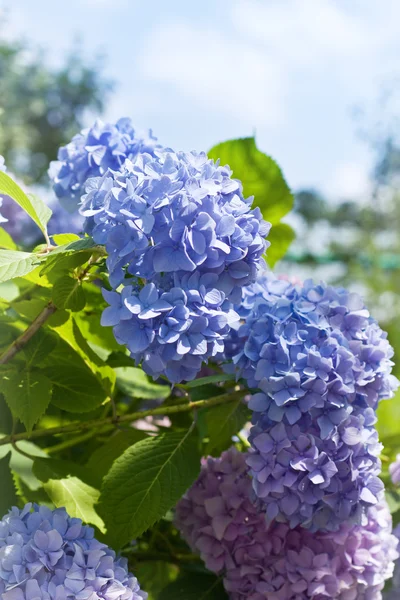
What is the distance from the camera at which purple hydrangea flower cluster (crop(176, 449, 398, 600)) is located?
545 millimetres

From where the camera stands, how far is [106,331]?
0.60 meters

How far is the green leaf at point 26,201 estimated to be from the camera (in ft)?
1.52

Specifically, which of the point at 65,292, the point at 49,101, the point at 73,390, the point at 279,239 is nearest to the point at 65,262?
the point at 65,292

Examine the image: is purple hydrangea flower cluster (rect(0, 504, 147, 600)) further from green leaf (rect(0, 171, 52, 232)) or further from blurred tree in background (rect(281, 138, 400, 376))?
blurred tree in background (rect(281, 138, 400, 376))

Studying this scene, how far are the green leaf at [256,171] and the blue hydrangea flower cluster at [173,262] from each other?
0.19 meters

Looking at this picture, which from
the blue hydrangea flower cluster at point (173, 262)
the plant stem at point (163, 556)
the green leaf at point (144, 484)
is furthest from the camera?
the plant stem at point (163, 556)

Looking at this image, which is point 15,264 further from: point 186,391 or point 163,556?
point 163,556

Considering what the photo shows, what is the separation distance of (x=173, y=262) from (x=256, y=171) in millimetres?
234

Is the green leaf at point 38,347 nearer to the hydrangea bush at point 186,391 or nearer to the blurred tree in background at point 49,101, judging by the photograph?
the hydrangea bush at point 186,391

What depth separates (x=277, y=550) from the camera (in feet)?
1.81

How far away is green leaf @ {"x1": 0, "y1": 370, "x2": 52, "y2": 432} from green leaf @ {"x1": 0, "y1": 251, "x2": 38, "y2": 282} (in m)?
0.10

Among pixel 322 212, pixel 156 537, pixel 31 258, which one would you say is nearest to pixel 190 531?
pixel 156 537

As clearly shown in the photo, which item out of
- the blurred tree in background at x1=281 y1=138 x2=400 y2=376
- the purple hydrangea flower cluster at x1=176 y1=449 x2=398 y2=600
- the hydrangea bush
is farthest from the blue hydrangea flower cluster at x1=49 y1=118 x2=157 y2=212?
the blurred tree in background at x1=281 y1=138 x2=400 y2=376

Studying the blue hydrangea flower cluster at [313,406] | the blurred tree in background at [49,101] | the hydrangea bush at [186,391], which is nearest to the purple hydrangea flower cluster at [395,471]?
the hydrangea bush at [186,391]
